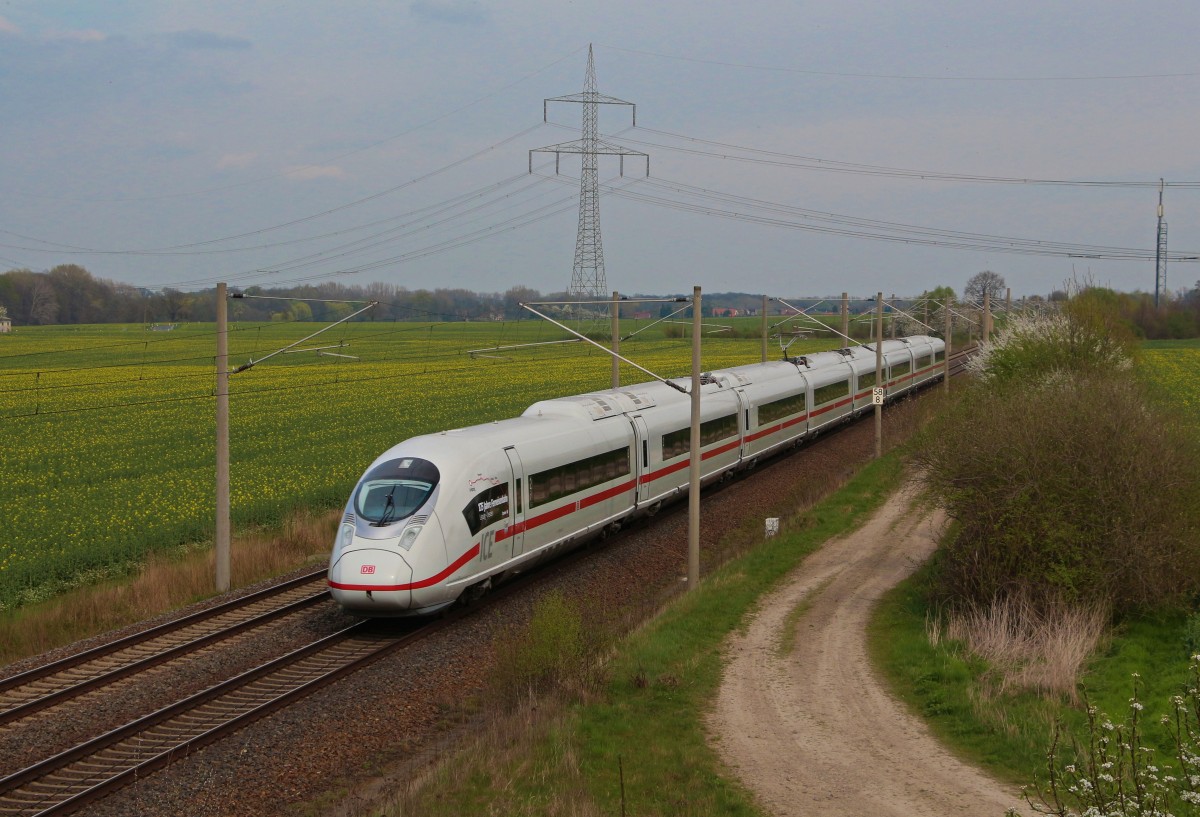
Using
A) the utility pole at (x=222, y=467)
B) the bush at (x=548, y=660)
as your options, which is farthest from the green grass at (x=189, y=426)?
the bush at (x=548, y=660)

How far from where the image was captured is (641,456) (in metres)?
26.7

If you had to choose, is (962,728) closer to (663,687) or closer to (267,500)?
(663,687)

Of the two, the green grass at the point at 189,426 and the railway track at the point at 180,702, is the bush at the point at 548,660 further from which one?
the green grass at the point at 189,426

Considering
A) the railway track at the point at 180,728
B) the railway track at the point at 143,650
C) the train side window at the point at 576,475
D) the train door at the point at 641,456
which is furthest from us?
the train door at the point at 641,456

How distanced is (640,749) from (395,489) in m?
7.38

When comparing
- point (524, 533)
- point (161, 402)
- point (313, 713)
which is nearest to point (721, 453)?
point (524, 533)

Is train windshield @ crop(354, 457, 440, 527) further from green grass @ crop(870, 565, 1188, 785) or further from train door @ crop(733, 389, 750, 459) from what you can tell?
train door @ crop(733, 389, 750, 459)

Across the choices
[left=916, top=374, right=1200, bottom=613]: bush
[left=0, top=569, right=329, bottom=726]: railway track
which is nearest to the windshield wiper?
[left=0, top=569, right=329, bottom=726]: railway track

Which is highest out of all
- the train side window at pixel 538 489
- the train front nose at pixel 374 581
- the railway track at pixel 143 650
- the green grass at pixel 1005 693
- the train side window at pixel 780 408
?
the train side window at pixel 780 408

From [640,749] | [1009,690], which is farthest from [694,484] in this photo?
[640,749]

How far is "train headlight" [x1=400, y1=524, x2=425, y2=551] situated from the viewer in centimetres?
1789

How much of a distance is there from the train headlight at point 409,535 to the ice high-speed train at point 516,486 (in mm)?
17

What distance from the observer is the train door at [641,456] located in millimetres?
26500

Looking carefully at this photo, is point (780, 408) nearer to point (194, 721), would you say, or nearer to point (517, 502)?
point (517, 502)
